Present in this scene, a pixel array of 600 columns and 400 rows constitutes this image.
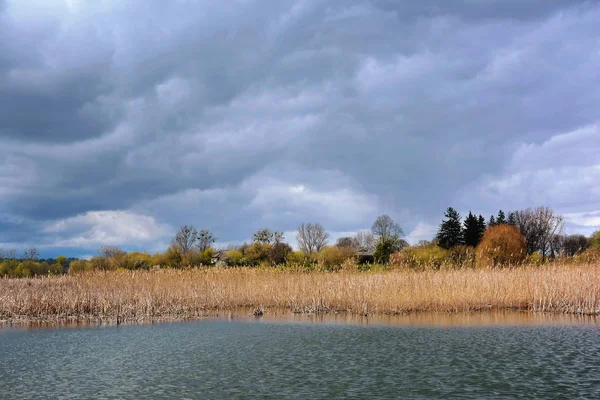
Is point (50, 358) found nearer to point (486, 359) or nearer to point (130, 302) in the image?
point (130, 302)

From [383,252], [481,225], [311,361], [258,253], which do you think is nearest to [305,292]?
[311,361]

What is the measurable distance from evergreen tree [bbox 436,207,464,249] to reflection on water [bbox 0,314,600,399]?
5749 cm

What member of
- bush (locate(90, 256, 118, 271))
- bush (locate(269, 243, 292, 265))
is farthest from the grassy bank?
bush (locate(269, 243, 292, 265))

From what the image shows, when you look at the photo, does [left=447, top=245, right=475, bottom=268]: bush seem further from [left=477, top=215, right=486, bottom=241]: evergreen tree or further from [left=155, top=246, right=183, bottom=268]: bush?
[left=155, top=246, right=183, bottom=268]: bush

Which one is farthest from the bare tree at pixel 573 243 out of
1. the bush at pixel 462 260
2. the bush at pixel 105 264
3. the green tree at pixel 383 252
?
the bush at pixel 105 264

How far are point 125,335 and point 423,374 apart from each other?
374 inches

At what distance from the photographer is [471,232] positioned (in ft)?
242

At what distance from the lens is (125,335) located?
14.8 metres

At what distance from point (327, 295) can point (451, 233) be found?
55.4m

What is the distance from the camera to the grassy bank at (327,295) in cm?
1930

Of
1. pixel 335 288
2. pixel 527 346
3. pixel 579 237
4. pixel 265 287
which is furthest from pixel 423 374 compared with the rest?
pixel 579 237

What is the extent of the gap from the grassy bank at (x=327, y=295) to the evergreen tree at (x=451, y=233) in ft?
165

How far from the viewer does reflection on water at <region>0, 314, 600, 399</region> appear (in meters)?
8.09

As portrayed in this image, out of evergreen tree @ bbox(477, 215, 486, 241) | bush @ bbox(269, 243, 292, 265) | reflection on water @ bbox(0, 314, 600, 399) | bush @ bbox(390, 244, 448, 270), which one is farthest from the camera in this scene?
evergreen tree @ bbox(477, 215, 486, 241)
